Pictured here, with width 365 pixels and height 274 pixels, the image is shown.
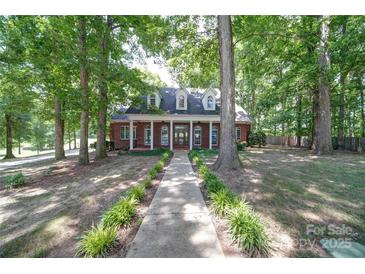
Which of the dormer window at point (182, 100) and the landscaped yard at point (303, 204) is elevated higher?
the dormer window at point (182, 100)

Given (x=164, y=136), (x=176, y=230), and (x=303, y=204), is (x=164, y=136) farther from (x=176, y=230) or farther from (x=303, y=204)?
(x=176, y=230)

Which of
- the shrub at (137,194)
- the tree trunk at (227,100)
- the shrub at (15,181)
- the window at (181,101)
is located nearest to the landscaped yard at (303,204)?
the tree trunk at (227,100)

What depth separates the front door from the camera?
64.3 ft

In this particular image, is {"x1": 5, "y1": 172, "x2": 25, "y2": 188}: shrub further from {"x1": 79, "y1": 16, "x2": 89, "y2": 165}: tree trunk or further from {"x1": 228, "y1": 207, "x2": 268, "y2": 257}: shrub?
{"x1": 228, "y1": 207, "x2": 268, "y2": 257}: shrub

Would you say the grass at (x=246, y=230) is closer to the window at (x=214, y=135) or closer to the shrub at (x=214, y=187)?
the shrub at (x=214, y=187)

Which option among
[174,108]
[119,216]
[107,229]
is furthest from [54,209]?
[174,108]

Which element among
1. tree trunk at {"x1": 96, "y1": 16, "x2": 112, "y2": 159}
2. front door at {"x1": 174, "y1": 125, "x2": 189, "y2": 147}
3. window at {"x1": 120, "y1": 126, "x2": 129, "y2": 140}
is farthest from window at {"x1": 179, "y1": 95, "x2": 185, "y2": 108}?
tree trunk at {"x1": 96, "y1": 16, "x2": 112, "y2": 159}

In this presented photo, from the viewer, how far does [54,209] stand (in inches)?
195

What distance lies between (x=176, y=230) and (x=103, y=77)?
9.16 meters

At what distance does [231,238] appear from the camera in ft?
10.2

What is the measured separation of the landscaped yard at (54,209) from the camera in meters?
3.38

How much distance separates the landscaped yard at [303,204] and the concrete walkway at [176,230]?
103cm
